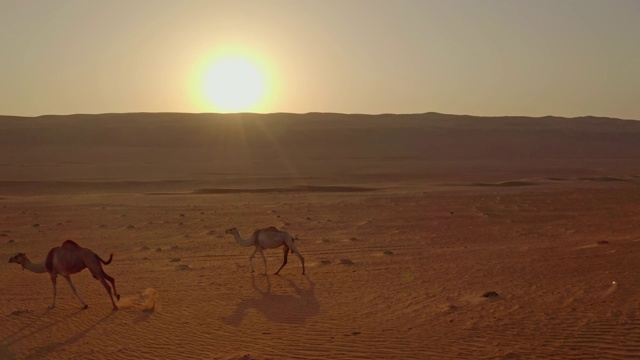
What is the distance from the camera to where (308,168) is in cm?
6444

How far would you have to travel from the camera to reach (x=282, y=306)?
1207 cm

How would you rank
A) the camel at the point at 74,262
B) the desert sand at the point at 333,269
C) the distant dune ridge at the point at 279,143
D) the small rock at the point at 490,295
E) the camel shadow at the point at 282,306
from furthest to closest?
the distant dune ridge at the point at 279,143, the small rock at the point at 490,295, the camel at the point at 74,262, the camel shadow at the point at 282,306, the desert sand at the point at 333,269

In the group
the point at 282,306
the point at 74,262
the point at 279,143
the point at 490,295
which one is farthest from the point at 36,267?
the point at 279,143

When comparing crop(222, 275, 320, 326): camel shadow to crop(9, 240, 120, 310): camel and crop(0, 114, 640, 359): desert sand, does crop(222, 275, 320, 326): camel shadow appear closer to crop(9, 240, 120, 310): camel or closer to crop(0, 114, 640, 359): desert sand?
crop(0, 114, 640, 359): desert sand

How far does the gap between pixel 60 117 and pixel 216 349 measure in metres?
121

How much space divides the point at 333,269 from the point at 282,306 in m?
3.60

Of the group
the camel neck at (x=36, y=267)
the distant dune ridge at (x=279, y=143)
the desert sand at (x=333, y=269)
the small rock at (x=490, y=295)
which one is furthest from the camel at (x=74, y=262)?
the distant dune ridge at (x=279, y=143)

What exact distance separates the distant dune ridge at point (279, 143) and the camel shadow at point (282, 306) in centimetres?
4122

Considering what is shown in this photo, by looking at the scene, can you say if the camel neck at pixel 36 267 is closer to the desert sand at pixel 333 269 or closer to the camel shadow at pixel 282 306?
the desert sand at pixel 333 269

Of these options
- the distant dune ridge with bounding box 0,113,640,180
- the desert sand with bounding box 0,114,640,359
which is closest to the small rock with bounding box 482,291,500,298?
the desert sand with bounding box 0,114,640,359

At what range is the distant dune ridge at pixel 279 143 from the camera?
65812 mm

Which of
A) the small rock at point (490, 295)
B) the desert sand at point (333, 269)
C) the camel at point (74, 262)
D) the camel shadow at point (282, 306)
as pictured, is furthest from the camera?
the small rock at point (490, 295)

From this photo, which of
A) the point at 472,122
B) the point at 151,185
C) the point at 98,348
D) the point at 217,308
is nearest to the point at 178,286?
the point at 217,308

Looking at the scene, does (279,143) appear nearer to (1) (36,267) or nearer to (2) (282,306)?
(1) (36,267)
